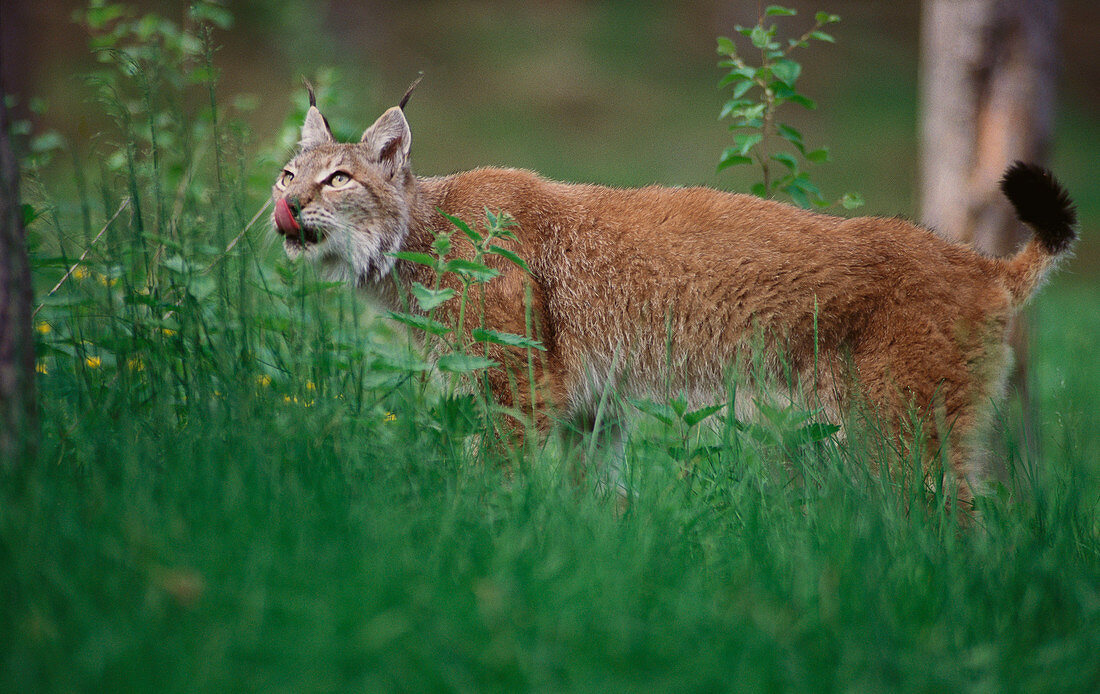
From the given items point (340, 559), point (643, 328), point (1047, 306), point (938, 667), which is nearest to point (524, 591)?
point (340, 559)

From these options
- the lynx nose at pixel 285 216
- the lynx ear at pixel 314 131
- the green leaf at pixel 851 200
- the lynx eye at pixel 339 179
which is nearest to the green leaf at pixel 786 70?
the green leaf at pixel 851 200

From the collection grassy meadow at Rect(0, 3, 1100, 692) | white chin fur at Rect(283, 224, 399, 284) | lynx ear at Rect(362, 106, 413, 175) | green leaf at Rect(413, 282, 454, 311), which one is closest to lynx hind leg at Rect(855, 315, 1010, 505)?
grassy meadow at Rect(0, 3, 1100, 692)

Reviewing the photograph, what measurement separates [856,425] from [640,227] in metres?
1.30

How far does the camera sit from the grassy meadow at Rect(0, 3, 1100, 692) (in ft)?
5.53

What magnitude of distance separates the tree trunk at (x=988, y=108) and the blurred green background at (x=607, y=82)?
1260cm

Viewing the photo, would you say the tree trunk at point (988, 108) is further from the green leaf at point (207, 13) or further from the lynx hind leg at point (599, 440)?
the green leaf at point (207, 13)

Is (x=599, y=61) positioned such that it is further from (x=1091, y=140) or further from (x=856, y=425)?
(x=856, y=425)

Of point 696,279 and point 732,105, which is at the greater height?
point 732,105

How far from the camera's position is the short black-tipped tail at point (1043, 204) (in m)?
3.34

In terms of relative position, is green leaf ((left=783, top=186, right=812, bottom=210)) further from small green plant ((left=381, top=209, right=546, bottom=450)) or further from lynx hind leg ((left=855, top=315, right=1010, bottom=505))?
small green plant ((left=381, top=209, right=546, bottom=450))

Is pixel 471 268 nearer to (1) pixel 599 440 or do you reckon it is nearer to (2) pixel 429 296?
(2) pixel 429 296

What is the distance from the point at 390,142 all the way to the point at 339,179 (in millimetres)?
306

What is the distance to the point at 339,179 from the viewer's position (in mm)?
3932

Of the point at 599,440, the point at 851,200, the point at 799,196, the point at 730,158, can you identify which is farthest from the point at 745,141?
the point at 599,440
